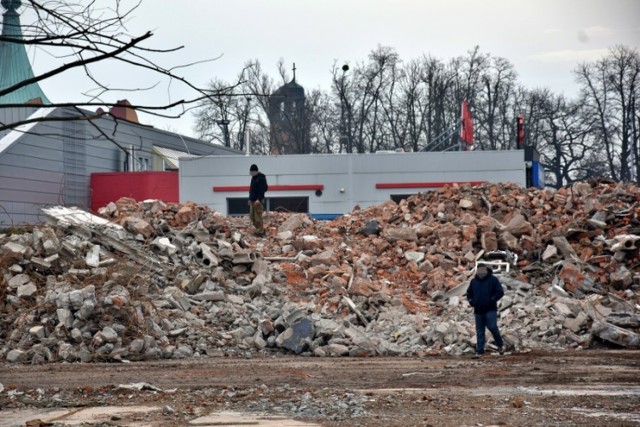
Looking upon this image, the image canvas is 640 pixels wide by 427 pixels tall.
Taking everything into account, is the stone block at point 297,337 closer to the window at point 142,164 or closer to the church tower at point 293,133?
the window at point 142,164

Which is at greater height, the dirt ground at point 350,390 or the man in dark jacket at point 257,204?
the man in dark jacket at point 257,204

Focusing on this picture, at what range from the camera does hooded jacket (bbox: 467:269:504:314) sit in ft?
55.9

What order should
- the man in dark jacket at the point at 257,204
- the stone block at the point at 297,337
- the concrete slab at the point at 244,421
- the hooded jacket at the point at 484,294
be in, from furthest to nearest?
1. the man in dark jacket at the point at 257,204
2. the stone block at the point at 297,337
3. the hooded jacket at the point at 484,294
4. the concrete slab at the point at 244,421

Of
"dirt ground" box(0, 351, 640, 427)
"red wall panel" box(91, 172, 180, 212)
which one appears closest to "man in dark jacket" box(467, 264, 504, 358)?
"dirt ground" box(0, 351, 640, 427)

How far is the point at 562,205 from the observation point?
2666cm

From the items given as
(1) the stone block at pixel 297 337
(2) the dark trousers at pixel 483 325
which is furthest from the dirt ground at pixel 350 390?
(1) the stone block at pixel 297 337

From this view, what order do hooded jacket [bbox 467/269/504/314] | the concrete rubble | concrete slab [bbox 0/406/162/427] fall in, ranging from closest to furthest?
1. concrete slab [bbox 0/406/162/427]
2. hooded jacket [bbox 467/269/504/314]
3. the concrete rubble

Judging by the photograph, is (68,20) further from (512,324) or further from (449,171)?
(449,171)

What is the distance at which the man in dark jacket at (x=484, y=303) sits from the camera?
17.0 m

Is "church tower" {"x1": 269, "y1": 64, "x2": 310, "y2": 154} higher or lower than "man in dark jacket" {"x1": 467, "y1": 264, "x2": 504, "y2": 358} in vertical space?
higher

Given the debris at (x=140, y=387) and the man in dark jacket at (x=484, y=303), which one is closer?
the debris at (x=140, y=387)

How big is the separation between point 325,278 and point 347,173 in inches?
541

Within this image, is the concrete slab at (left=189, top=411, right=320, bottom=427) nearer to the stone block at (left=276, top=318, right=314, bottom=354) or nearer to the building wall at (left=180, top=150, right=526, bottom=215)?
the stone block at (left=276, top=318, right=314, bottom=354)

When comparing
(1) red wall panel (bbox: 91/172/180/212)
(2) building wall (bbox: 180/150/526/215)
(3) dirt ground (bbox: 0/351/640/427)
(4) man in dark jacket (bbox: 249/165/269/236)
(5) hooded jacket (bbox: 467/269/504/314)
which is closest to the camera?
(3) dirt ground (bbox: 0/351/640/427)
